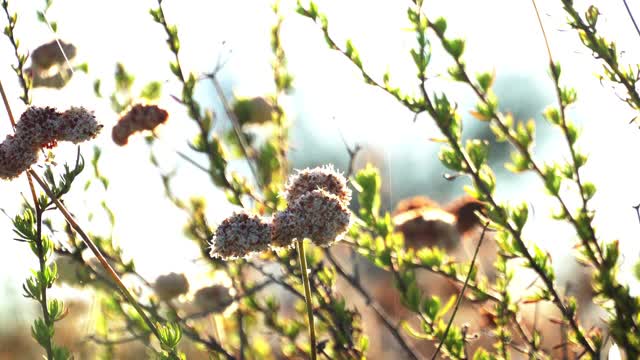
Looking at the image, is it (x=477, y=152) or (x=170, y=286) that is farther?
(x=170, y=286)

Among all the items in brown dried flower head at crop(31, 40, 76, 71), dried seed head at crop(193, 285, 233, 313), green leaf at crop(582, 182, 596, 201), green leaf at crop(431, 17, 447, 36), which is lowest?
green leaf at crop(582, 182, 596, 201)

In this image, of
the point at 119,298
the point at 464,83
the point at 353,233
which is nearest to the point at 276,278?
the point at 353,233

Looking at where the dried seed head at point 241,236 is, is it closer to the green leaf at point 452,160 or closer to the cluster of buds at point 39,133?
the cluster of buds at point 39,133

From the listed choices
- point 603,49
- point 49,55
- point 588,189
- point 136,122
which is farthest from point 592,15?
point 49,55

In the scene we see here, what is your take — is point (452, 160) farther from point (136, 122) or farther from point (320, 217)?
point (136, 122)

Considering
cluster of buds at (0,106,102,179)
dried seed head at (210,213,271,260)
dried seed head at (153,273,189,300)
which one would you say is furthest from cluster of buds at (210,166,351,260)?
dried seed head at (153,273,189,300)

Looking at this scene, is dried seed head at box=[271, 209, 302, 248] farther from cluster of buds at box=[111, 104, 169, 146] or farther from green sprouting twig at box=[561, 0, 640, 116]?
cluster of buds at box=[111, 104, 169, 146]
